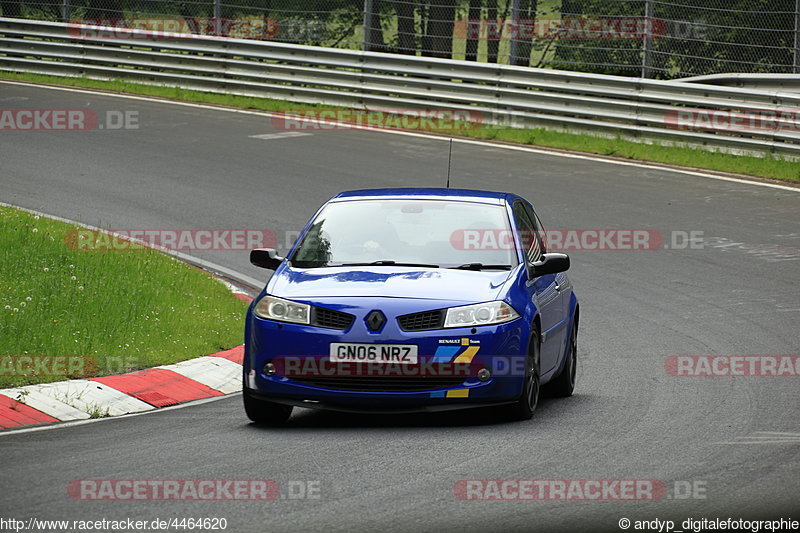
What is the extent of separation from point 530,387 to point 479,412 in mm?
570

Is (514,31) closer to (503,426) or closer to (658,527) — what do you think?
(503,426)

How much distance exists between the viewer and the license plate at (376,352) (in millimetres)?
8203

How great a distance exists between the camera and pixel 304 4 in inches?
1096

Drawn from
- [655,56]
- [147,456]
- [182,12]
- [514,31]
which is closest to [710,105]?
[655,56]

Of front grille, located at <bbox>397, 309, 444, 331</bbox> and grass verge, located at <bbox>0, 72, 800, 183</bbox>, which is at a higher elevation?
grass verge, located at <bbox>0, 72, 800, 183</bbox>

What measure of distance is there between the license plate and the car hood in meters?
0.35

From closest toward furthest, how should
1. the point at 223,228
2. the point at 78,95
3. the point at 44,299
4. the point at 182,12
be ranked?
the point at 44,299 < the point at 223,228 < the point at 78,95 < the point at 182,12

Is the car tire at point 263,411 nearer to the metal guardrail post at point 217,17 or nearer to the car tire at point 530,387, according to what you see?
the car tire at point 530,387

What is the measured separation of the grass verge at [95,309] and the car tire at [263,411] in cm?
168

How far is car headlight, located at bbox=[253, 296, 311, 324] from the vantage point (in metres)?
8.39

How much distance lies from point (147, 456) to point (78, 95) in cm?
2030

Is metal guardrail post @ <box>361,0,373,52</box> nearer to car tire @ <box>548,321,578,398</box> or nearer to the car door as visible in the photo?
the car door

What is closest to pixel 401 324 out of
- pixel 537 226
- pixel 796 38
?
pixel 537 226

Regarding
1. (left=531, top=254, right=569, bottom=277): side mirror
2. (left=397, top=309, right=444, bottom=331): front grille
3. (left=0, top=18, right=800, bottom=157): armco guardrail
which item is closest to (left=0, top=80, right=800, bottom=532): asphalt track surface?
(left=397, top=309, right=444, bottom=331): front grille
